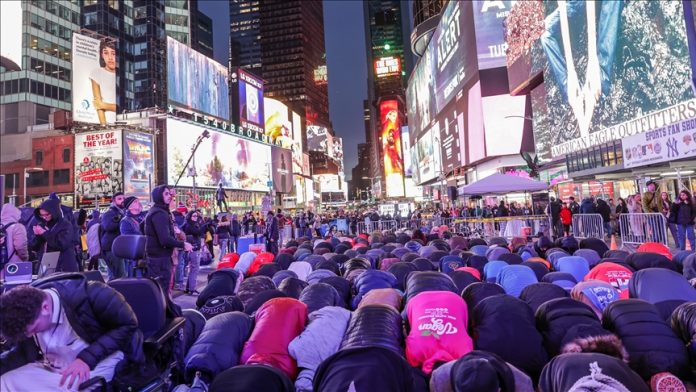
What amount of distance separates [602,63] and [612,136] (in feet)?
11.9

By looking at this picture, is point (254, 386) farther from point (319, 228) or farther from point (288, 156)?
point (288, 156)

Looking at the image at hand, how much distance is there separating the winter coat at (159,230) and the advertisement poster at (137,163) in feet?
128

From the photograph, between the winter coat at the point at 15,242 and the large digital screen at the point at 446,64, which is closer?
the winter coat at the point at 15,242

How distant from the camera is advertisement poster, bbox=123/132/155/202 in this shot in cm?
4316

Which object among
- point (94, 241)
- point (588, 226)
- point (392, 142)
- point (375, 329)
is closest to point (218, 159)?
point (588, 226)

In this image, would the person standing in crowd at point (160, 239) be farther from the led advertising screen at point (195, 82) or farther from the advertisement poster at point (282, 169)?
the advertisement poster at point (282, 169)

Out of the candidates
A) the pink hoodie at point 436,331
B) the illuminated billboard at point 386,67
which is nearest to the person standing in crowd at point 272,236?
the pink hoodie at point 436,331

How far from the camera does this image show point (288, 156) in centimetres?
8544

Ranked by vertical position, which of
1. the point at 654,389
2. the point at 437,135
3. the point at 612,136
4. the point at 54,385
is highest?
the point at 437,135

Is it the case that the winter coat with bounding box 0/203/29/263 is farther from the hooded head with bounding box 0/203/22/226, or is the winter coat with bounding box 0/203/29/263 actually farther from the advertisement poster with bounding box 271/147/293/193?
the advertisement poster with bounding box 271/147/293/193

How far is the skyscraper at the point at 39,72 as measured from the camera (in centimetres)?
5775

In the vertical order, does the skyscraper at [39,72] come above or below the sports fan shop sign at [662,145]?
above

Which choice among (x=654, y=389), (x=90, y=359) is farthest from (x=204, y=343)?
(x=654, y=389)

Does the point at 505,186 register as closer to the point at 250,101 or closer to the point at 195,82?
the point at 195,82
